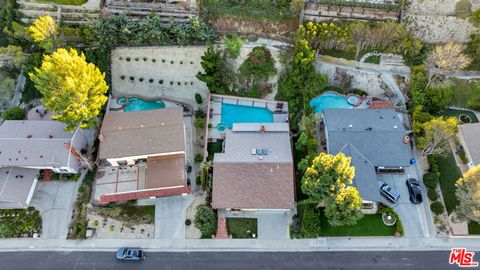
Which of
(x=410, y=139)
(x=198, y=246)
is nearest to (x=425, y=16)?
(x=410, y=139)

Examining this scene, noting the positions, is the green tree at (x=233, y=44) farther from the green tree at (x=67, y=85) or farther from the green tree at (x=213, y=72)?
the green tree at (x=67, y=85)

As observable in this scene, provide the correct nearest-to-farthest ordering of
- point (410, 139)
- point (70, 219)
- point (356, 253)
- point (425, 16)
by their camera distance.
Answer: point (356, 253)
point (70, 219)
point (410, 139)
point (425, 16)

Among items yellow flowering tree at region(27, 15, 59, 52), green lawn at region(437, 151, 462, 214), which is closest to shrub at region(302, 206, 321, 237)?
green lawn at region(437, 151, 462, 214)

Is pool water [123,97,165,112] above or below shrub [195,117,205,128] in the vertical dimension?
above

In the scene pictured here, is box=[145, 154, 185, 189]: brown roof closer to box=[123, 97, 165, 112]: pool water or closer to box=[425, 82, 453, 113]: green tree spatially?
box=[123, 97, 165, 112]: pool water

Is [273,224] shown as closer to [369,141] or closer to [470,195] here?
[369,141]

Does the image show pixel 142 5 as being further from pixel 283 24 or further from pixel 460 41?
pixel 460 41

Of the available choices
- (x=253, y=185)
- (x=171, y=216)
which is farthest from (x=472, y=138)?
(x=171, y=216)
